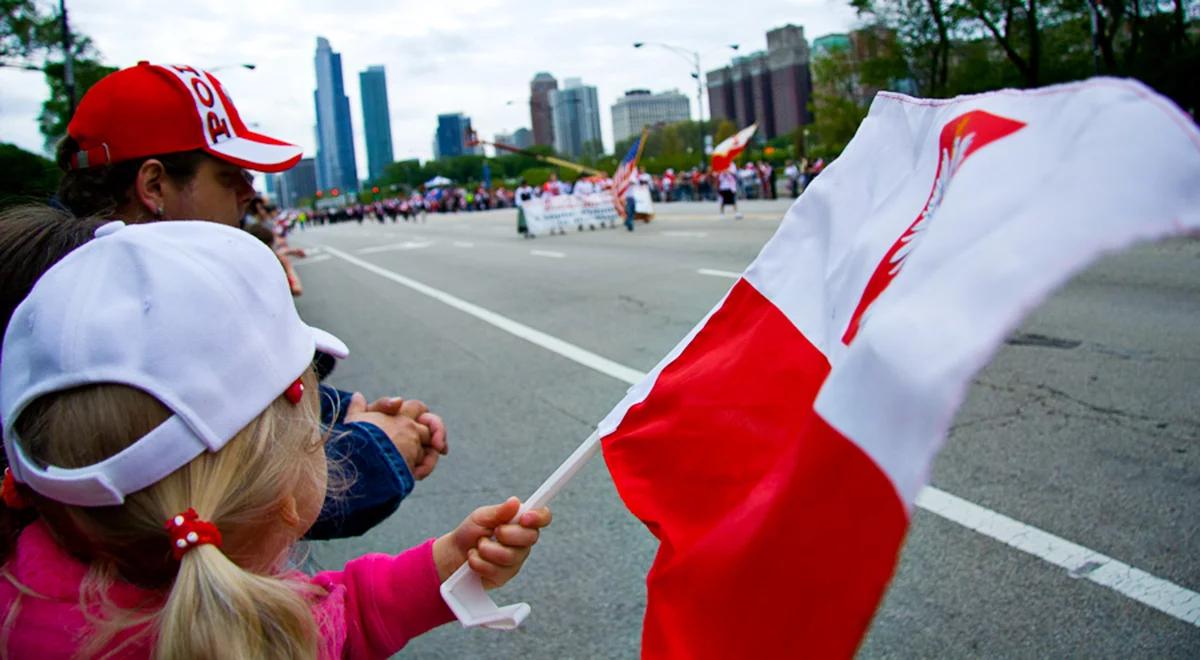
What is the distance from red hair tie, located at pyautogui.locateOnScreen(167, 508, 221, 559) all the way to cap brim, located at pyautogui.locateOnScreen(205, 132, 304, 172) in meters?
1.33

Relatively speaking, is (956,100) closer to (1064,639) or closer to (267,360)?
(267,360)

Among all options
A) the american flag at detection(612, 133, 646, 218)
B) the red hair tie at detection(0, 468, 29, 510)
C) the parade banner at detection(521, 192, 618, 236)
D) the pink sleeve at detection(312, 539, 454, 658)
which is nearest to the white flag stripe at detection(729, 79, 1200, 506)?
the pink sleeve at detection(312, 539, 454, 658)

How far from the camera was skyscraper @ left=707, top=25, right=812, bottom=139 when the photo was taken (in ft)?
511

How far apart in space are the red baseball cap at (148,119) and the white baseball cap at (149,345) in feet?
3.33

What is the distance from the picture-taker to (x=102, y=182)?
230cm

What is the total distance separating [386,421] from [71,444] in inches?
37.5

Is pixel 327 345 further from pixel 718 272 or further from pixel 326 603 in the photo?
pixel 718 272

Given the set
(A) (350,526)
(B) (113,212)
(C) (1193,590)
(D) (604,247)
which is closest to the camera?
(A) (350,526)

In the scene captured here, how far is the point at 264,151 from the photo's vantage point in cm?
249

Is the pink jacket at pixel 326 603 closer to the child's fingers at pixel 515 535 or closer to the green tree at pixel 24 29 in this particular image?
the child's fingers at pixel 515 535

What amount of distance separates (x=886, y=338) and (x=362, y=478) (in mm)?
1427

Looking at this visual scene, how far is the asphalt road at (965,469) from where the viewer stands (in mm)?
3102

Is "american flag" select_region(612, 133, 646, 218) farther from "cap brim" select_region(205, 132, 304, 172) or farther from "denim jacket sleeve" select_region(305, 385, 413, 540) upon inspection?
"denim jacket sleeve" select_region(305, 385, 413, 540)

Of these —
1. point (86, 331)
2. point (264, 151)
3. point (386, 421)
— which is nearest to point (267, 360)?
point (86, 331)
